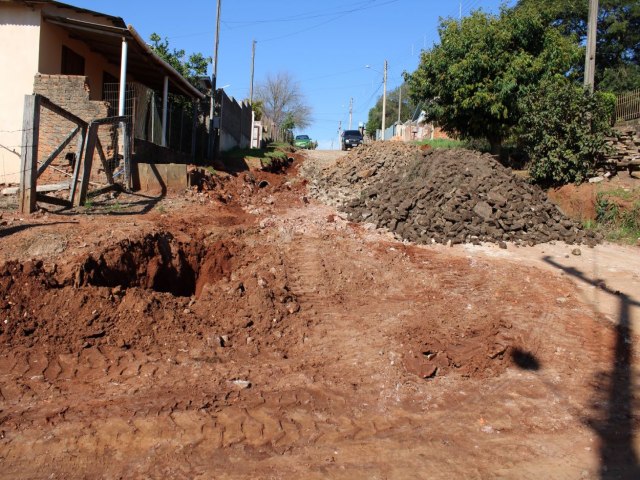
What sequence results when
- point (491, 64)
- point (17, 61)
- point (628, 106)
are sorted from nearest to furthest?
point (17, 61), point (628, 106), point (491, 64)

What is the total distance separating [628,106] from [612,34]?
51.2ft

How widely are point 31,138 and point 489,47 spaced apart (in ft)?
45.8

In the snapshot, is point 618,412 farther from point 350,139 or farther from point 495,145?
point 350,139

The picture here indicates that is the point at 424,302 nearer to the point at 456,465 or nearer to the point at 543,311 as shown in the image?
the point at 543,311

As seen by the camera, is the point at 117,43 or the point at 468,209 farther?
the point at 117,43

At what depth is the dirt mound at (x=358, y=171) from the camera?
1582cm

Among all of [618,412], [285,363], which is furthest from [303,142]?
[618,412]

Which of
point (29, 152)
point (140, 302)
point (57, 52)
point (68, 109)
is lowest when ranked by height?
point (140, 302)

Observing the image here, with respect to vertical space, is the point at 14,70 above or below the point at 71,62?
below

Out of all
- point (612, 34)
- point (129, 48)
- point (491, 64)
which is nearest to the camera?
point (129, 48)

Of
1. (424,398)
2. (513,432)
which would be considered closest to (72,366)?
(424,398)

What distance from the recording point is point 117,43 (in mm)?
14805

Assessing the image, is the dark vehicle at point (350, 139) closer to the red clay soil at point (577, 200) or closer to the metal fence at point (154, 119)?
the metal fence at point (154, 119)

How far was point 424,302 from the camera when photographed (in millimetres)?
8500
